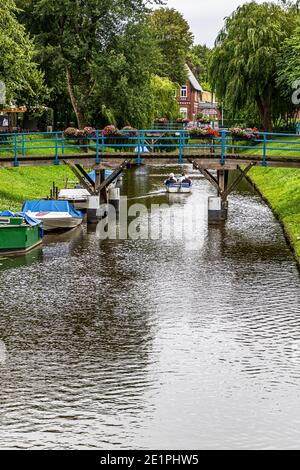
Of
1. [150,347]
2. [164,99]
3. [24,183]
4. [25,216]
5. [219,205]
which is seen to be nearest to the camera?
[150,347]

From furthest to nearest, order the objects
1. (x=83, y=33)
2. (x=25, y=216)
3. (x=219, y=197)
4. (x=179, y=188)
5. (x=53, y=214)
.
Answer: (x=83, y=33)
(x=179, y=188)
(x=219, y=197)
(x=53, y=214)
(x=25, y=216)

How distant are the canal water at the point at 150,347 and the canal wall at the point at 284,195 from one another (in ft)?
5.15

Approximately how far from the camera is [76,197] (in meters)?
42.3

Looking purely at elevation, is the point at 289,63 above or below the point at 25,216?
above

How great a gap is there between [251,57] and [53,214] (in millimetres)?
36982

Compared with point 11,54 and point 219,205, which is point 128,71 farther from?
point 219,205

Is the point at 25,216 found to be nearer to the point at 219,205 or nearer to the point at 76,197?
the point at 76,197

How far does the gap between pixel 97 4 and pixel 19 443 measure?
2173 inches

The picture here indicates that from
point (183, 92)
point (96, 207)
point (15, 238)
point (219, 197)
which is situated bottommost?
point (15, 238)

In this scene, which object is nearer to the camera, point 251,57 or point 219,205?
point 219,205

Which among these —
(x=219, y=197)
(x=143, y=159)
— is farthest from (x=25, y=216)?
(x=219, y=197)

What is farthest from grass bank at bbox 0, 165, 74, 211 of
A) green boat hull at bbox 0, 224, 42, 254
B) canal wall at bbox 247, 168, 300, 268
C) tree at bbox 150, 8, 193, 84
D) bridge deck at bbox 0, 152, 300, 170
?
tree at bbox 150, 8, 193, 84

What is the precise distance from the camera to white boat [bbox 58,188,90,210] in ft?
138
